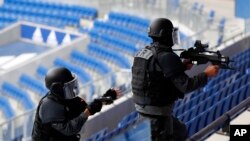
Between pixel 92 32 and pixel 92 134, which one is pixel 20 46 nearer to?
pixel 92 32

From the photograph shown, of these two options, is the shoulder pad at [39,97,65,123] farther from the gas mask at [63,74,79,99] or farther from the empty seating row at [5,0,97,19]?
the empty seating row at [5,0,97,19]

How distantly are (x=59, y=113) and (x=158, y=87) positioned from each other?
88 centimetres

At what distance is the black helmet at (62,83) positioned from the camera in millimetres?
3928

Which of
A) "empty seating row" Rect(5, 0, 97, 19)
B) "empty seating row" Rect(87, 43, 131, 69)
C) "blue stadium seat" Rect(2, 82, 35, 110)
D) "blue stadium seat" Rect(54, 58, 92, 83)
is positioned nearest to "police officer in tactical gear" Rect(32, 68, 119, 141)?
"blue stadium seat" Rect(2, 82, 35, 110)

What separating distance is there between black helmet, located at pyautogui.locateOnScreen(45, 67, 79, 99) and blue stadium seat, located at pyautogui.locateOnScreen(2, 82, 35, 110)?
326 inches

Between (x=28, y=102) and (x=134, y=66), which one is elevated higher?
(x=134, y=66)

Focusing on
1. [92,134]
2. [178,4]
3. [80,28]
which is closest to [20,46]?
[80,28]

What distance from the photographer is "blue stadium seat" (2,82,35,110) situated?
12266 mm

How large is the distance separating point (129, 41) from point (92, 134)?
8.49 meters

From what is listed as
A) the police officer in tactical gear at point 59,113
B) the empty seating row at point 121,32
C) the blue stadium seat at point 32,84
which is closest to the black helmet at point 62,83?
the police officer in tactical gear at point 59,113

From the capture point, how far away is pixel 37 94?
507 inches

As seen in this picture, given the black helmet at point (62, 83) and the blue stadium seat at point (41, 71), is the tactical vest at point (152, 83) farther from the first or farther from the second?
the blue stadium seat at point (41, 71)

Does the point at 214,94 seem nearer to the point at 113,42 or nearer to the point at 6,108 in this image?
the point at 6,108

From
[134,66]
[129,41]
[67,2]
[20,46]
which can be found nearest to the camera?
[134,66]
